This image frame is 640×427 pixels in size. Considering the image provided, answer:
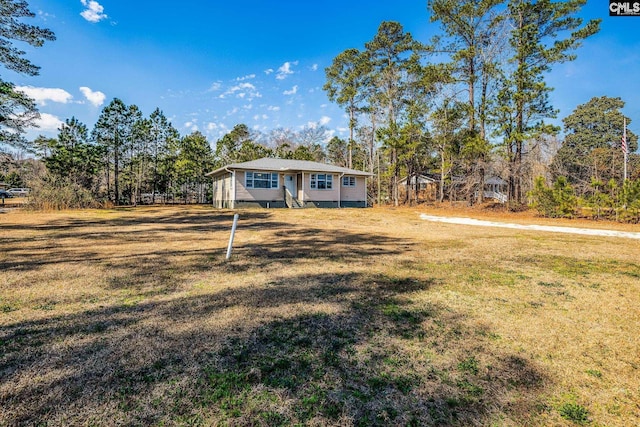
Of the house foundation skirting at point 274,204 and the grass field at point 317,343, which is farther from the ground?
the house foundation skirting at point 274,204

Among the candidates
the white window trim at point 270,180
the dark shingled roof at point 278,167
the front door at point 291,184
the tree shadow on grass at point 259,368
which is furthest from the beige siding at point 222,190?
the tree shadow on grass at point 259,368

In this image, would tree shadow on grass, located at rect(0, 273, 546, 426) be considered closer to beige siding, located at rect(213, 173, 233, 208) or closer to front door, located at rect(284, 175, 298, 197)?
beige siding, located at rect(213, 173, 233, 208)

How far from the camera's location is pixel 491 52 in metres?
20.6

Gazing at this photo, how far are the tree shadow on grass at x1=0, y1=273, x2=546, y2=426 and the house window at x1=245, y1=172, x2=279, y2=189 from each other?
18.7 m

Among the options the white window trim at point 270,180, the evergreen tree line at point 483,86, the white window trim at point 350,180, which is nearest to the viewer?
the evergreen tree line at point 483,86

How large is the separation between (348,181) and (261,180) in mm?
7422

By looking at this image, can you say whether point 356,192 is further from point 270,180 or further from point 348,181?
point 270,180

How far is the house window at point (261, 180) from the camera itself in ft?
70.8

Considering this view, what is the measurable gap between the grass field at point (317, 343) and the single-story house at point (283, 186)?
16.1 m

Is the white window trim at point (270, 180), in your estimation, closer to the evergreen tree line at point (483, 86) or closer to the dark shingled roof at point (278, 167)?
the dark shingled roof at point (278, 167)

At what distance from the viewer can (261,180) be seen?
22062mm

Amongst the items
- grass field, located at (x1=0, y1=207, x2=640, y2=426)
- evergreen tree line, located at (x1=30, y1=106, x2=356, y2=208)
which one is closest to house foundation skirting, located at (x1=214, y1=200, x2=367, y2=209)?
evergreen tree line, located at (x1=30, y1=106, x2=356, y2=208)

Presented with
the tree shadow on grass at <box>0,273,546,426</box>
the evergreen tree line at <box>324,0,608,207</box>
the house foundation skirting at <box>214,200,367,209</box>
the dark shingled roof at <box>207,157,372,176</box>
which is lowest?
the tree shadow on grass at <box>0,273,546,426</box>

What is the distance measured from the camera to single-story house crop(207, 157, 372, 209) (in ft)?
70.1
